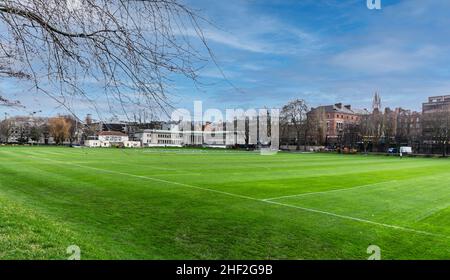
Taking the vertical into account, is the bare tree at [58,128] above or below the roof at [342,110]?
below

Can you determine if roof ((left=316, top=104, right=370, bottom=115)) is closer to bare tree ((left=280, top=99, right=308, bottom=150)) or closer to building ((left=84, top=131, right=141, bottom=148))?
bare tree ((left=280, top=99, right=308, bottom=150))

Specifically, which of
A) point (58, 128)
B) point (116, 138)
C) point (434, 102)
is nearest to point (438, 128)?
point (434, 102)

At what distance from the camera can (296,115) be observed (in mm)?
121125

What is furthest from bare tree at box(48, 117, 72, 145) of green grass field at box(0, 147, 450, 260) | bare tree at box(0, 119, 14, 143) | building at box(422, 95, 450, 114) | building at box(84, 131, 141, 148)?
building at box(422, 95, 450, 114)

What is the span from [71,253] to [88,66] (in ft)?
10.0

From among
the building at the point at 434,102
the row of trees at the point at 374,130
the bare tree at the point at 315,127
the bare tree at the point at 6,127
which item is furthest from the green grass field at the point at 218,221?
the building at the point at 434,102

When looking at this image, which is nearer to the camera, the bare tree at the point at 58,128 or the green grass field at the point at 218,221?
the green grass field at the point at 218,221

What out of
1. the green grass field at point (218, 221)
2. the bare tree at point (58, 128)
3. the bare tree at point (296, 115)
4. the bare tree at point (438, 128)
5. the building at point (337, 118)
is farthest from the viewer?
the building at point (337, 118)

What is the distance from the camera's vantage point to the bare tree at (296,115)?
394ft

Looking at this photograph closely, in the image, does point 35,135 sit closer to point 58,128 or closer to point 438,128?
point 58,128

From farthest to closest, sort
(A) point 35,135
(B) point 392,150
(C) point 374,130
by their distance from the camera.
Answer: (A) point 35,135 < (C) point 374,130 < (B) point 392,150

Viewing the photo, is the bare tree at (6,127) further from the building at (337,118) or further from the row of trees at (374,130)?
the building at (337,118)

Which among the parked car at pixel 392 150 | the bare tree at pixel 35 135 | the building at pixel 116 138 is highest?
the bare tree at pixel 35 135

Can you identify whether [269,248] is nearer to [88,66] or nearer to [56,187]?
[88,66]
